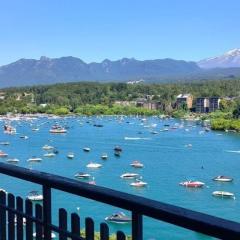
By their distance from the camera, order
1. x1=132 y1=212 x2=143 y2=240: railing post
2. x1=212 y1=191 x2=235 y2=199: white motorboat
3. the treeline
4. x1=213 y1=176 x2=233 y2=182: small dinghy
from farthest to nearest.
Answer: the treeline < x1=213 y1=176 x2=233 y2=182: small dinghy < x1=212 y1=191 x2=235 y2=199: white motorboat < x1=132 y1=212 x2=143 y2=240: railing post

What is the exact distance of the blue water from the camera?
12.6 meters

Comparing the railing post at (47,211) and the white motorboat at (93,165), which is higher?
the railing post at (47,211)

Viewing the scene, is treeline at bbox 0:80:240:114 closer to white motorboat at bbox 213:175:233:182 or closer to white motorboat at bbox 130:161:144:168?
white motorboat at bbox 130:161:144:168

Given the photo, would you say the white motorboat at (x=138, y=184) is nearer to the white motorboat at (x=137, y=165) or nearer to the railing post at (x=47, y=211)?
the white motorboat at (x=137, y=165)

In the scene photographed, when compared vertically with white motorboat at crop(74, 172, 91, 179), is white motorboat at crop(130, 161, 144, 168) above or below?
below

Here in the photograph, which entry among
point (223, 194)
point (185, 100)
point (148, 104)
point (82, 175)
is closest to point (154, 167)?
point (82, 175)

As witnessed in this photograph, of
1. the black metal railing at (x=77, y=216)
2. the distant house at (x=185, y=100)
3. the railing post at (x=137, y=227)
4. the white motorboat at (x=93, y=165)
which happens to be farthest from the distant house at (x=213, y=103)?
the railing post at (x=137, y=227)

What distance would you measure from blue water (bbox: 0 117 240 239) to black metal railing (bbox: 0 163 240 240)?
488 centimetres

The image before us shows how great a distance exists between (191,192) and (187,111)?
55.7m

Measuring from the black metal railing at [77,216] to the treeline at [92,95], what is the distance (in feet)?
217

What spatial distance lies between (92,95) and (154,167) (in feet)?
180

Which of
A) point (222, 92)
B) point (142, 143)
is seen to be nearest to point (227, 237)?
point (142, 143)

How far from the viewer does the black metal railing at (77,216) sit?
0.76m

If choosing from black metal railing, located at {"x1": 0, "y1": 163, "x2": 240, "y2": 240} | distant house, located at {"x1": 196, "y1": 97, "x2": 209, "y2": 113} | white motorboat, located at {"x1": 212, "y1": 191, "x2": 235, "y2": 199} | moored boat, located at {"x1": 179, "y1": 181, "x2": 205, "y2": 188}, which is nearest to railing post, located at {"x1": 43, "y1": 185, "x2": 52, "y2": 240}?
black metal railing, located at {"x1": 0, "y1": 163, "x2": 240, "y2": 240}
